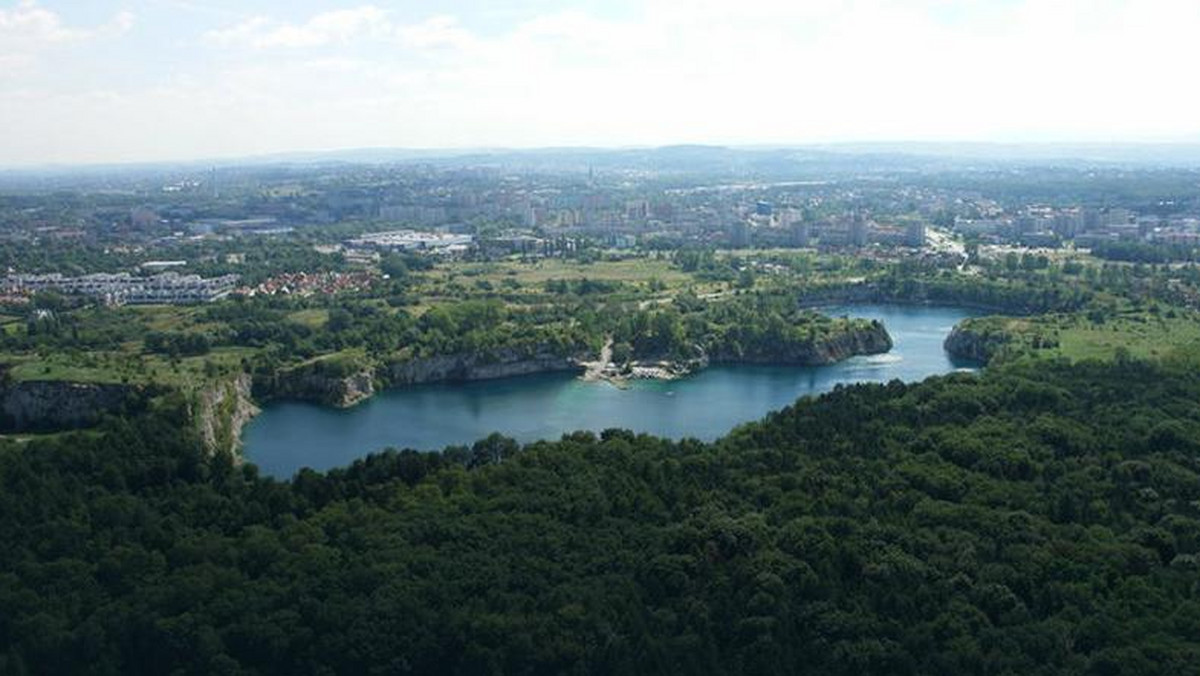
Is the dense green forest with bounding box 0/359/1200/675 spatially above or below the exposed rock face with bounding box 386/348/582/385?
above

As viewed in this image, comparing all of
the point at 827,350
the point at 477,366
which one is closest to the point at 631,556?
the point at 477,366

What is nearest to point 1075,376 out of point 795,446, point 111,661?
point 795,446

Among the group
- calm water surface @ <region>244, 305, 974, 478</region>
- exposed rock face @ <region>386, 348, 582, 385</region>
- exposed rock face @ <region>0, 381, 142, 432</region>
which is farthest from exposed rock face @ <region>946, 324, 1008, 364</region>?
exposed rock face @ <region>0, 381, 142, 432</region>

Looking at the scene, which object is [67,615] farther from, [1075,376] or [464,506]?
[1075,376]

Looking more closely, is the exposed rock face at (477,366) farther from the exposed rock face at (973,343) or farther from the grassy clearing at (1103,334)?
the grassy clearing at (1103,334)

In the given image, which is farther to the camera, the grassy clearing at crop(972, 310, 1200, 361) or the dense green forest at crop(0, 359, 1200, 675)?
the grassy clearing at crop(972, 310, 1200, 361)

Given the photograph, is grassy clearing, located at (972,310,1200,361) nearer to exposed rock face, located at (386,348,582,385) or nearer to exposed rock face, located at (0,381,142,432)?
exposed rock face, located at (386,348,582,385)

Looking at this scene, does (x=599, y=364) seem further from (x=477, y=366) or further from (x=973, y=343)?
(x=973, y=343)
